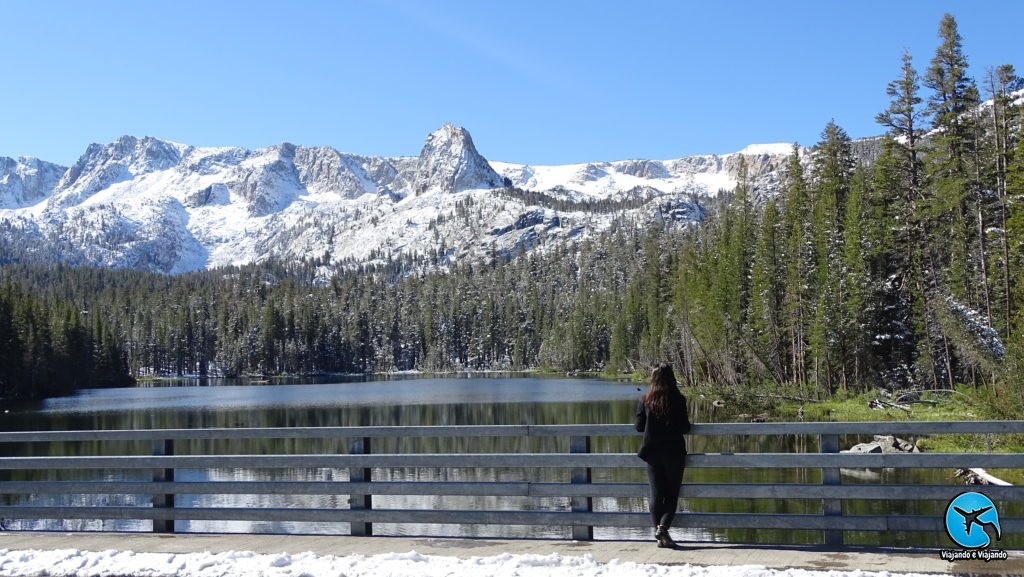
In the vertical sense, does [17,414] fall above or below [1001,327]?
below

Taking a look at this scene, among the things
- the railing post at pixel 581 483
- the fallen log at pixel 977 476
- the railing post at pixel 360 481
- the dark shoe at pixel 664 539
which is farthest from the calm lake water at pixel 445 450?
the railing post at pixel 360 481

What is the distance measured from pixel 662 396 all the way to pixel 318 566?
13.8 ft

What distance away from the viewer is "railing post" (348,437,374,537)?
400 inches

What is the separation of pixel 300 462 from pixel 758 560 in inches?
220

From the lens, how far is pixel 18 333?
95.8 meters

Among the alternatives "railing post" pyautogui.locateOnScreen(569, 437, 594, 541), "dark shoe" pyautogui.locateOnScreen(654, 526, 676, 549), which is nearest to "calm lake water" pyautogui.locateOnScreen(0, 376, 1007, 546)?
"railing post" pyautogui.locateOnScreen(569, 437, 594, 541)

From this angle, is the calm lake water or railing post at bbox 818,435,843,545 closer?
railing post at bbox 818,435,843,545

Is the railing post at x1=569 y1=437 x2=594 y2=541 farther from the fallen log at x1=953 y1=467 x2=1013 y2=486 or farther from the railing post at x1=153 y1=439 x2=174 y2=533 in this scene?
the fallen log at x1=953 y1=467 x2=1013 y2=486

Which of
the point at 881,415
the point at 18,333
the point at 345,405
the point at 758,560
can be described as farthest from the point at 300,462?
the point at 18,333

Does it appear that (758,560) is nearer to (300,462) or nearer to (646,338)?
(300,462)

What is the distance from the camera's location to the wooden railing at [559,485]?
8656mm

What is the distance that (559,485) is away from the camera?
9.50 meters

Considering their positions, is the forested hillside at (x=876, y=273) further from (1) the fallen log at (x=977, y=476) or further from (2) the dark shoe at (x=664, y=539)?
(2) the dark shoe at (x=664, y=539)

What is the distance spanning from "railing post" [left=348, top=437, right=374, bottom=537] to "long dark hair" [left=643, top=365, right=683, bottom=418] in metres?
3.64
